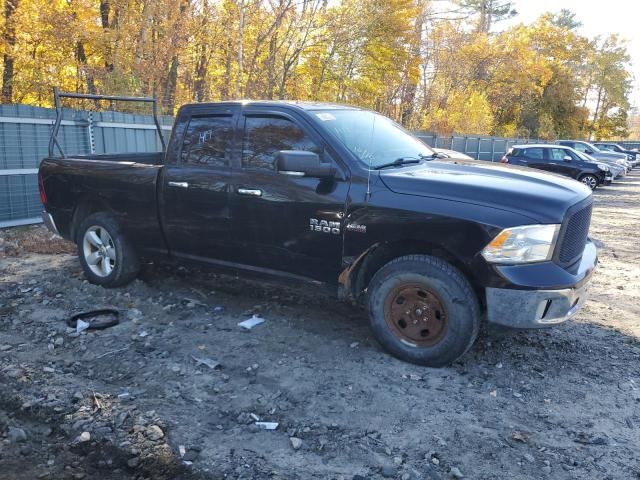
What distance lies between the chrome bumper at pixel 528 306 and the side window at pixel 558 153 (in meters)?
16.6

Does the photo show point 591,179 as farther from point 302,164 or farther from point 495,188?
A: point 302,164

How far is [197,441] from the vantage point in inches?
117

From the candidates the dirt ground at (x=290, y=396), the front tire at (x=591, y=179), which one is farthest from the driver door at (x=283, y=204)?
the front tire at (x=591, y=179)

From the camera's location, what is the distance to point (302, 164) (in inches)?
152

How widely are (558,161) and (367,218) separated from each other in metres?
16.9

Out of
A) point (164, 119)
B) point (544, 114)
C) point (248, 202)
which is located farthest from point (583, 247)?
point (544, 114)

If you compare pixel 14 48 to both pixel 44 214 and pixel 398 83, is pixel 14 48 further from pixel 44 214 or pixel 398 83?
pixel 398 83

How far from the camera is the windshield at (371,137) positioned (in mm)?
4246

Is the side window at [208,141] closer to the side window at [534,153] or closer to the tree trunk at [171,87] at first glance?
the tree trunk at [171,87]

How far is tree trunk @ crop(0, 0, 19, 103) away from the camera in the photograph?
1582 centimetres

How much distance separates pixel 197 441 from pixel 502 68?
40.4 m

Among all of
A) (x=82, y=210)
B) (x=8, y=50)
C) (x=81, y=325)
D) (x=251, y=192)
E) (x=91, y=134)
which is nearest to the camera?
(x=251, y=192)

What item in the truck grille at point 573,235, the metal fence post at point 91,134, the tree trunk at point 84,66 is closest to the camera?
the truck grille at point 573,235

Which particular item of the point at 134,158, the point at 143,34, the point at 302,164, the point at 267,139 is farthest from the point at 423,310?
the point at 143,34
